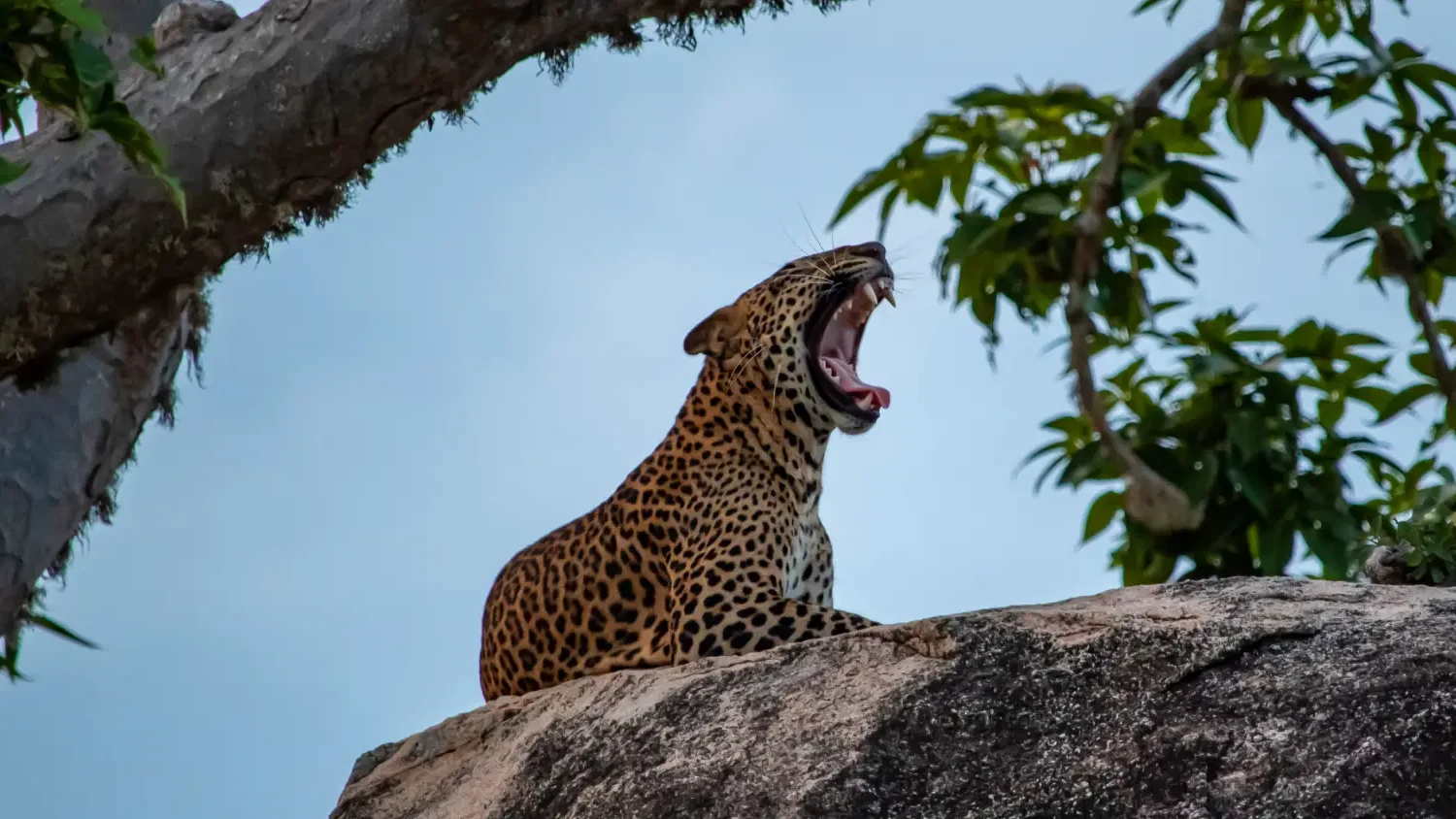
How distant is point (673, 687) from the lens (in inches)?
232

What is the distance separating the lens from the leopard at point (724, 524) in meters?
7.23

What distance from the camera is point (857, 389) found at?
8062 mm

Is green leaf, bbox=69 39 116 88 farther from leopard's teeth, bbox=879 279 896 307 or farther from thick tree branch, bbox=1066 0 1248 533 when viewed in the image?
leopard's teeth, bbox=879 279 896 307

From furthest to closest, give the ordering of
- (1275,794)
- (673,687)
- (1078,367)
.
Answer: (673,687) → (1275,794) → (1078,367)

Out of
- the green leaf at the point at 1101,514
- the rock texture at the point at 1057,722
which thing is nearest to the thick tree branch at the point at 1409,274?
the green leaf at the point at 1101,514

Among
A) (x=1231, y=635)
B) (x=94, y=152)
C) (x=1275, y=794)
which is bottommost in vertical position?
(x=1275, y=794)

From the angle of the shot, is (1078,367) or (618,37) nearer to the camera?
(1078,367)

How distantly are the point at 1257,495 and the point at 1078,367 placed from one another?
861mm

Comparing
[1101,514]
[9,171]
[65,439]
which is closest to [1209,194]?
[1101,514]

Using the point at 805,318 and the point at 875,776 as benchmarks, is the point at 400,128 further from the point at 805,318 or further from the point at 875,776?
the point at 875,776

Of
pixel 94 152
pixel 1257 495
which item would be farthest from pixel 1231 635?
pixel 94 152

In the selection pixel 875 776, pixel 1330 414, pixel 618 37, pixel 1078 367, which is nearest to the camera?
pixel 1078 367

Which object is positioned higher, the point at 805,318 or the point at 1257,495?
the point at 805,318

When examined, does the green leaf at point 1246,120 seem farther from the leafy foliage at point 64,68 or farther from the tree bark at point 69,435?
the tree bark at point 69,435
